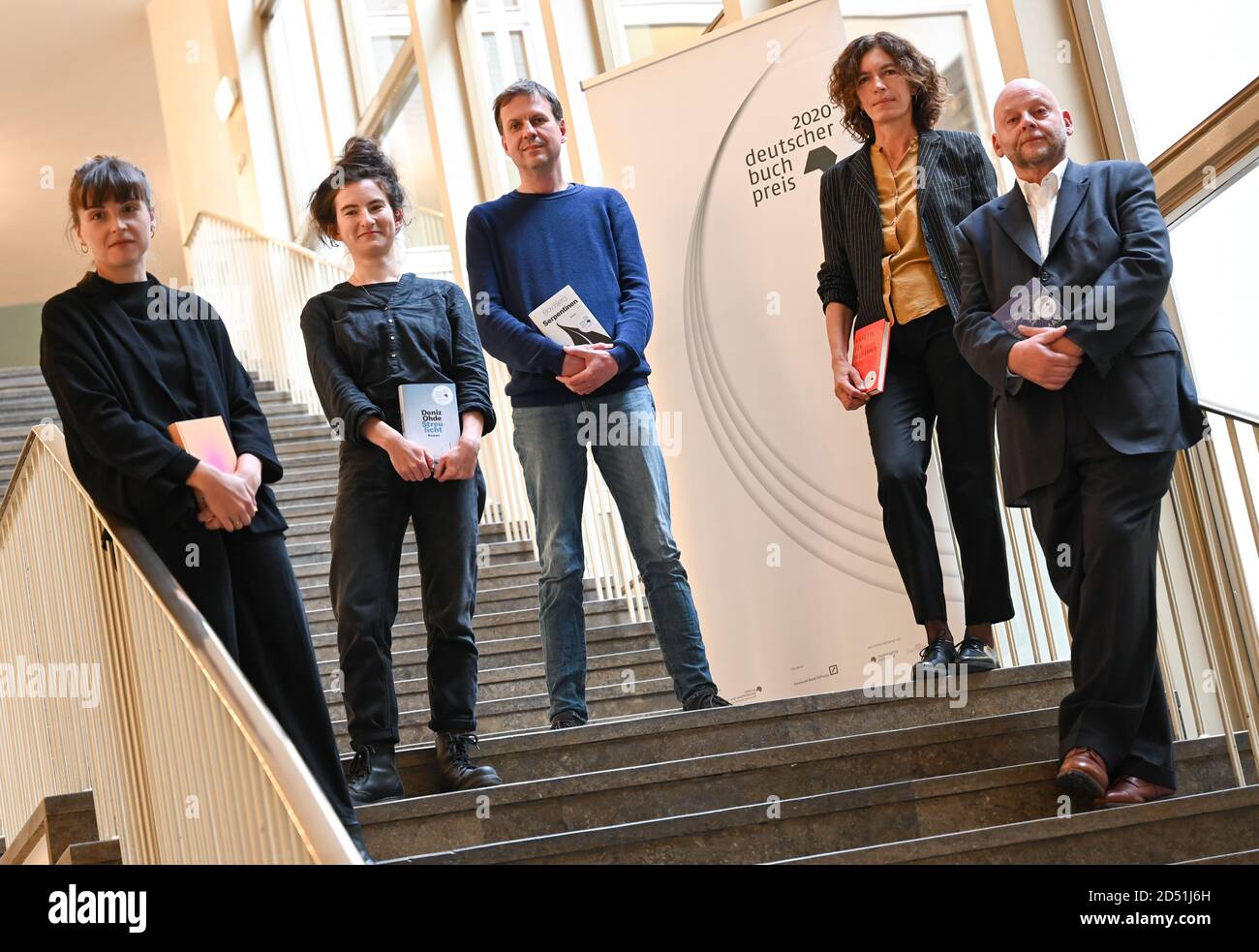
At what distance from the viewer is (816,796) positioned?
3209 millimetres

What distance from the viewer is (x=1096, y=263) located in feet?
11.0

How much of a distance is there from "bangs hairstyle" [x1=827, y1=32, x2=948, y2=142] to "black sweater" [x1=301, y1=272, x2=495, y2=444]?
1.17 metres

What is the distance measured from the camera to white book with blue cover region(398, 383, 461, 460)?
3.65m

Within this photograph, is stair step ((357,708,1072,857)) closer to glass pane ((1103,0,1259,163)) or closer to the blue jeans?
the blue jeans

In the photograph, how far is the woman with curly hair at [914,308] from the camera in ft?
12.3

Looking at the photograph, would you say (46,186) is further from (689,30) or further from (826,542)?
(826,542)

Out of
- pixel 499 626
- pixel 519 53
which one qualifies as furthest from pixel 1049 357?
pixel 519 53

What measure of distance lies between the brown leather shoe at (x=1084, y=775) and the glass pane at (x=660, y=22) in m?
4.18

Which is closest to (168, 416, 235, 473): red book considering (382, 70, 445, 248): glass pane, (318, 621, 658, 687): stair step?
(318, 621, 658, 687): stair step

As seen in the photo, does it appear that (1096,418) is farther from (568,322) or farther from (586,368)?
(568,322)

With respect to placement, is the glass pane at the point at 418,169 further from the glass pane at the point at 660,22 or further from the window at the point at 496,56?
the glass pane at the point at 660,22

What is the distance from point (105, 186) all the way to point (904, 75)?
200 centimetres

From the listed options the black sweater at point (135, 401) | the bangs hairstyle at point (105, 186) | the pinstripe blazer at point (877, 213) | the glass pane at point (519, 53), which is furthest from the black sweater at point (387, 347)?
the glass pane at point (519, 53)

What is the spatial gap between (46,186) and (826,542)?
15.6 metres
